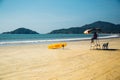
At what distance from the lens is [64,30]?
639 ft

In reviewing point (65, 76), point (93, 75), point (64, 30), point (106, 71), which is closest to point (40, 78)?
point (65, 76)

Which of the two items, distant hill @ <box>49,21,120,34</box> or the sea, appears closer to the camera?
the sea

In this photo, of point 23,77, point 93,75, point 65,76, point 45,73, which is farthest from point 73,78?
point 23,77

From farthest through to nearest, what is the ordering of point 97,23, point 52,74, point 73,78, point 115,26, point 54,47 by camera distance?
point 97,23, point 115,26, point 54,47, point 52,74, point 73,78

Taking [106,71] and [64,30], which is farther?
[64,30]

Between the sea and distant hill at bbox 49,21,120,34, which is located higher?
distant hill at bbox 49,21,120,34

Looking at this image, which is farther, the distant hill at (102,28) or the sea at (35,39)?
the distant hill at (102,28)

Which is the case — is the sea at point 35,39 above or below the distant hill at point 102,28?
below

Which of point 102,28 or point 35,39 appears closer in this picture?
point 35,39

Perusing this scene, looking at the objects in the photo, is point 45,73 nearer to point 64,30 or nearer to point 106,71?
point 106,71

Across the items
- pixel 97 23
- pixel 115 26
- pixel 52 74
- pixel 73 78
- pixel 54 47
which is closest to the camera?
pixel 73 78

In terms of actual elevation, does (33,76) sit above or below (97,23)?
below

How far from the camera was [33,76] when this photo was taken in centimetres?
632

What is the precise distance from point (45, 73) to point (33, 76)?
22.7 inches
